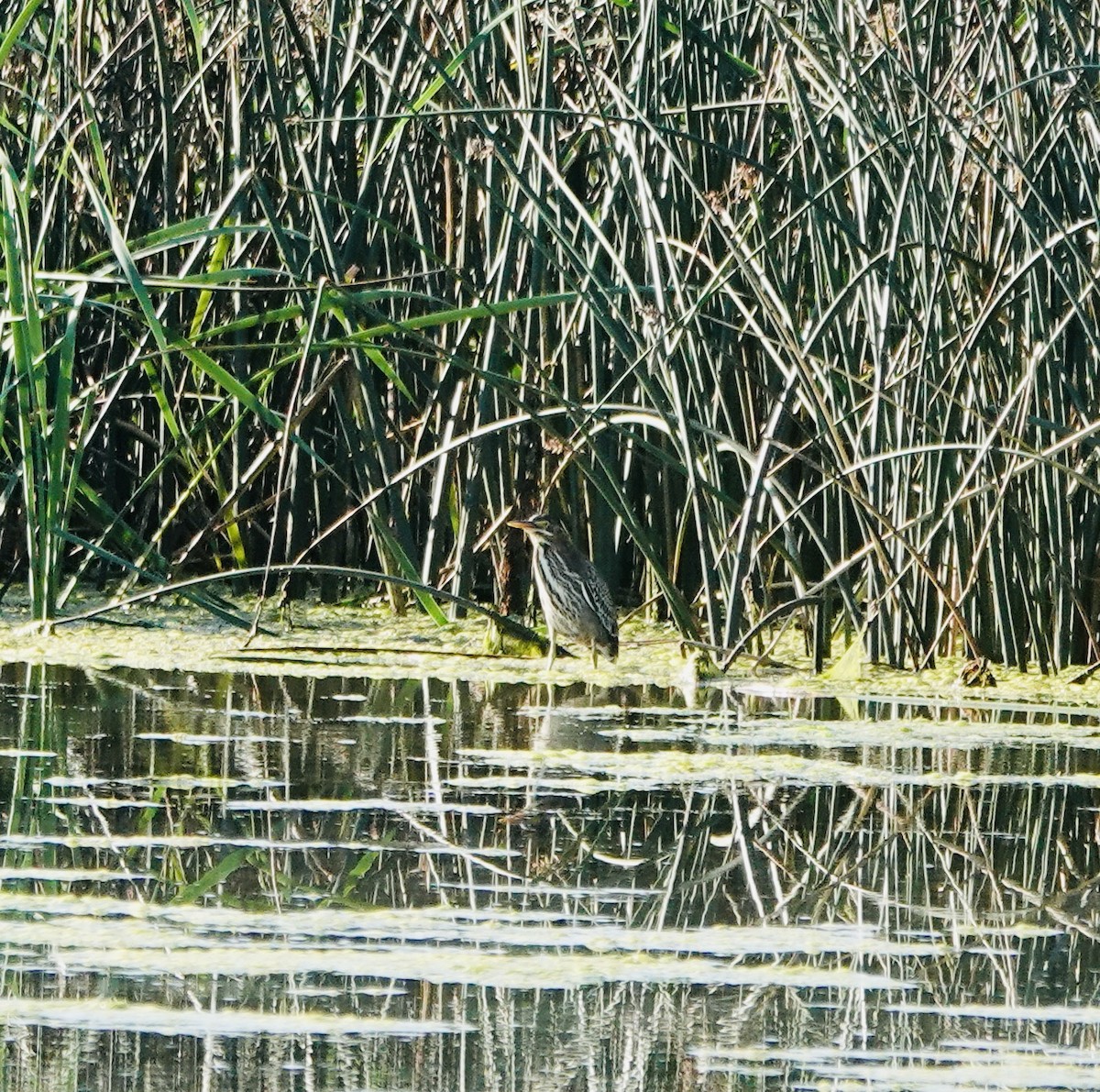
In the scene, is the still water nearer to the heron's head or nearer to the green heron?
the green heron

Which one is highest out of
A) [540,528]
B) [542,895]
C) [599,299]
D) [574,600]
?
[599,299]

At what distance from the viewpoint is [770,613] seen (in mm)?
5414

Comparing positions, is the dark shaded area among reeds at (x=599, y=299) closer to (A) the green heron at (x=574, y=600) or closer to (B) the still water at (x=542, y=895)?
(A) the green heron at (x=574, y=600)

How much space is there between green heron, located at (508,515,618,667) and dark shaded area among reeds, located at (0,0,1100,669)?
23 cm

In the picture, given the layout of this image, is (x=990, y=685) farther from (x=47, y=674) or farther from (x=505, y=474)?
(x=47, y=674)

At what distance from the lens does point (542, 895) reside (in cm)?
326

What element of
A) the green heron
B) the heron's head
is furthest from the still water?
the heron's head

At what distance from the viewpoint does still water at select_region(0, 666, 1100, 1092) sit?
8.16ft

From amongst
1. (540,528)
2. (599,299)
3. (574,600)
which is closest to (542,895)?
(599,299)

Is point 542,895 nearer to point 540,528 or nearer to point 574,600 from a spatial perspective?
point 574,600

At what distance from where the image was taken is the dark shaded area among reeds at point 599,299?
5.25 metres

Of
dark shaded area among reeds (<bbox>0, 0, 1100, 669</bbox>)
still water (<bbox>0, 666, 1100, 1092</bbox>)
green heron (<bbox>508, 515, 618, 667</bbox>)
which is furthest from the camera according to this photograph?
green heron (<bbox>508, 515, 618, 667</bbox>)

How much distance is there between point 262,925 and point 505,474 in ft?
12.0

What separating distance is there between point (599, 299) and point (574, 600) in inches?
34.5
